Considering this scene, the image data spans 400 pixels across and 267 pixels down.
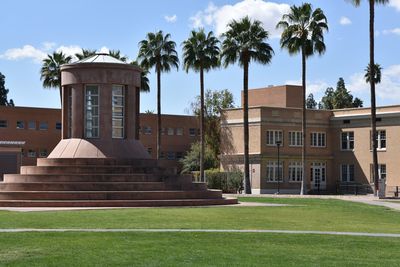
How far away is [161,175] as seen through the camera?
1448 inches

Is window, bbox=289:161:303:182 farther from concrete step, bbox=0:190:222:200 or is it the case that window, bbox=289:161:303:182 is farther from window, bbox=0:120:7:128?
concrete step, bbox=0:190:222:200

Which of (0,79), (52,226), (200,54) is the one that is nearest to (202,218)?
(52,226)

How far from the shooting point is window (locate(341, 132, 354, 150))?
2704 inches

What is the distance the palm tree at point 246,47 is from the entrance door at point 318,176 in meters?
11.8

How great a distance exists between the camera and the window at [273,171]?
66331mm

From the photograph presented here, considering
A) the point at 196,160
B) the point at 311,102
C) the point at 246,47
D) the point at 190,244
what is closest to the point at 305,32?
the point at 246,47

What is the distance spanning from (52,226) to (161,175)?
1498cm

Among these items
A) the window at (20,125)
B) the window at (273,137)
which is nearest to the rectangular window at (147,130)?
the window at (20,125)

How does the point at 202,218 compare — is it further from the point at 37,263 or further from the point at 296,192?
the point at 296,192

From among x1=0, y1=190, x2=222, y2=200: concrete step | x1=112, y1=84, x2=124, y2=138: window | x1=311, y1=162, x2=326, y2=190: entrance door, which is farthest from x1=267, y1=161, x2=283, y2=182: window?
x1=0, y1=190, x2=222, y2=200: concrete step

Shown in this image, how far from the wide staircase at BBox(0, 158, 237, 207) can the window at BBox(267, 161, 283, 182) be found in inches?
1144

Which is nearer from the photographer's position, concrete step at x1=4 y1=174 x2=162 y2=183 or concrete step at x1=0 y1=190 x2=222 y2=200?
concrete step at x1=0 y1=190 x2=222 y2=200

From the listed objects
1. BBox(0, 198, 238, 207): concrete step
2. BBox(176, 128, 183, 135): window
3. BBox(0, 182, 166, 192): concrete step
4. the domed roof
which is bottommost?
BBox(0, 198, 238, 207): concrete step

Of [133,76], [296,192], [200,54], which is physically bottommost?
[296,192]
